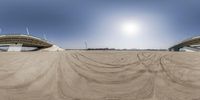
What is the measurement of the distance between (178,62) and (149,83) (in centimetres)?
41

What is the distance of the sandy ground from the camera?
162 centimetres

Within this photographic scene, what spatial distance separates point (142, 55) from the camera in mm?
1975

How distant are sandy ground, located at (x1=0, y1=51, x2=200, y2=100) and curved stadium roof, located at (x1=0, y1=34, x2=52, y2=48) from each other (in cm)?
2886

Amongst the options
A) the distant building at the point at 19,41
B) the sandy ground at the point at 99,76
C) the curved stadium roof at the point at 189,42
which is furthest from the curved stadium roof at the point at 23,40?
the sandy ground at the point at 99,76

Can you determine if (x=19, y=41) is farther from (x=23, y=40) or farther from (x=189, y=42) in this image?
(x=189, y=42)

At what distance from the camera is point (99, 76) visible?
1754mm

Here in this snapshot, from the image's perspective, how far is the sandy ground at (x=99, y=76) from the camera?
1.62m

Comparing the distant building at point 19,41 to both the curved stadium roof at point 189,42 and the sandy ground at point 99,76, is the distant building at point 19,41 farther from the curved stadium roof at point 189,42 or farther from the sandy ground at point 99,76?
the sandy ground at point 99,76

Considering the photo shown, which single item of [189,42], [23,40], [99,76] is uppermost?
[23,40]

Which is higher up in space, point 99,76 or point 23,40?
point 23,40

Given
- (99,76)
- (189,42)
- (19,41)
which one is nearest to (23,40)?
(19,41)

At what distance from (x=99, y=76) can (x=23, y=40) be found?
99.6 ft

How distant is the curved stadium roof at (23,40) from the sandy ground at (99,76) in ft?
94.7

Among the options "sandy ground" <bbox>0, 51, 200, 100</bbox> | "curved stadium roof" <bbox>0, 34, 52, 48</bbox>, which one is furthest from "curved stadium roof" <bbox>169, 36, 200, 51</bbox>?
"sandy ground" <bbox>0, 51, 200, 100</bbox>
